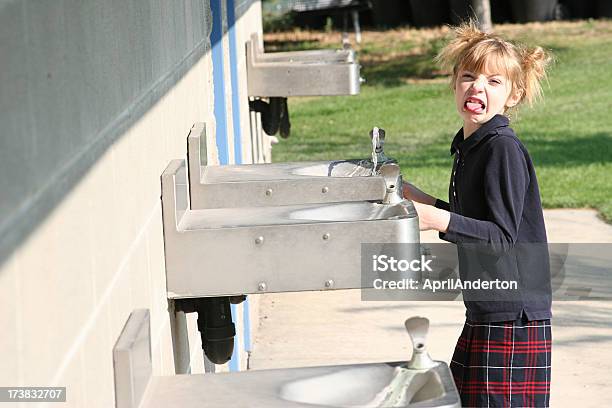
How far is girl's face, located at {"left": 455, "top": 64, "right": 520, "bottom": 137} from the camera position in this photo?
3.51 m

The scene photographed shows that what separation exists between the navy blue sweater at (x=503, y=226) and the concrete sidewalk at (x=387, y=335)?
1943 mm

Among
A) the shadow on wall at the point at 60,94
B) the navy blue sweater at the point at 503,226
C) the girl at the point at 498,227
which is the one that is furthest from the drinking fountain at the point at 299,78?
the shadow on wall at the point at 60,94

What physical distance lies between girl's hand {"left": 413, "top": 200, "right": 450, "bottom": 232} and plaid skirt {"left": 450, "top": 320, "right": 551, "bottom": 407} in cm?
36

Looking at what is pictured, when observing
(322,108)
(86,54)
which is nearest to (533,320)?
(86,54)

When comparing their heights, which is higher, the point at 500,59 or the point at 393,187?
the point at 500,59

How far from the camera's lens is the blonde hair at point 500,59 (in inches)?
139

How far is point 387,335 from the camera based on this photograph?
21.1 feet

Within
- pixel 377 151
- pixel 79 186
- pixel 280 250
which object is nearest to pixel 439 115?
pixel 377 151

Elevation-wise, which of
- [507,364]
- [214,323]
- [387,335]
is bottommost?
[387,335]

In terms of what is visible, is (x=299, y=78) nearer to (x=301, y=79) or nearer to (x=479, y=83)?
(x=301, y=79)

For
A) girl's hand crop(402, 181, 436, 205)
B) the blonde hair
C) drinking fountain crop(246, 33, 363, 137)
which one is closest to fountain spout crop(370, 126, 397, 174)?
girl's hand crop(402, 181, 436, 205)

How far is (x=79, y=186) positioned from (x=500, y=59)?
1.91 metres

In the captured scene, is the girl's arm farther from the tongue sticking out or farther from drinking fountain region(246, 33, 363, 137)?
drinking fountain region(246, 33, 363, 137)

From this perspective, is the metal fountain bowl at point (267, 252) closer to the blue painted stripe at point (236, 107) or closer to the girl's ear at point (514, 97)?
the girl's ear at point (514, 97)
